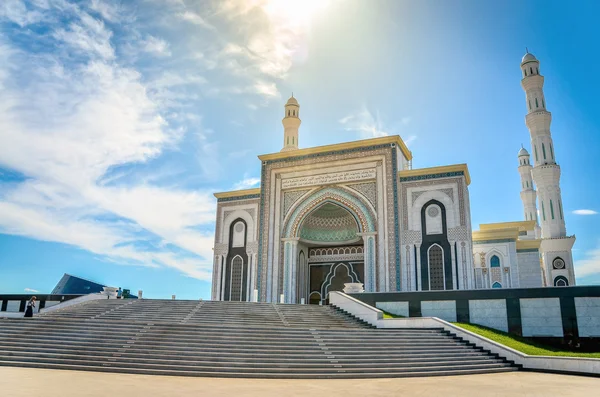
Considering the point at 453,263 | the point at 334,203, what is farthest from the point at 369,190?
the point at 453,263

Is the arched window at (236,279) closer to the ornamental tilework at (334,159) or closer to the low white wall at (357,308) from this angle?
the ornamental tilework at (334,159)

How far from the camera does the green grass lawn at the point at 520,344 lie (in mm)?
10188

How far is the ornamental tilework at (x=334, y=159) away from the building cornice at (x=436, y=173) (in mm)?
462

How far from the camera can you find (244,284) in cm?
2134

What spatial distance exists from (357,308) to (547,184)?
2016 cm

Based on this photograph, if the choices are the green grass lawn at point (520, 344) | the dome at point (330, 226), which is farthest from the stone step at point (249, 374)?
the dome at point (330, 226)

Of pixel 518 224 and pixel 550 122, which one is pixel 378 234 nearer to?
pixel 518 224

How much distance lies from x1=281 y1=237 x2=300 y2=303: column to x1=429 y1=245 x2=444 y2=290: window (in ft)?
18.6

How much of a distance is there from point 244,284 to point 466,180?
10453 millimetres

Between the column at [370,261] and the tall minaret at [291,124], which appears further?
the tall minaret at [291,124]

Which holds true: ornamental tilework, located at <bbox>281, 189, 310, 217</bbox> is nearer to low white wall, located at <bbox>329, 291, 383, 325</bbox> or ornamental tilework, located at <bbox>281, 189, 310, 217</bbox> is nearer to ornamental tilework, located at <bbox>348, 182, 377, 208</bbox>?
ornamental tilework, located at <bbox>348, 182, 377, 208</bbox>

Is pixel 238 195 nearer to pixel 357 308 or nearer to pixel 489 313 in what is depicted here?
pixel 357 308

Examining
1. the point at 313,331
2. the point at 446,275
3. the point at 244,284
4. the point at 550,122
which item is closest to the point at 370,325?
the point at 313,331

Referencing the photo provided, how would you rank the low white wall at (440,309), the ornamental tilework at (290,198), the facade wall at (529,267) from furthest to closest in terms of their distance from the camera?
1. the facade wall at (529,267)
2. the ornamental tilework at (290,198)
3. the low white wall at (440,309)
